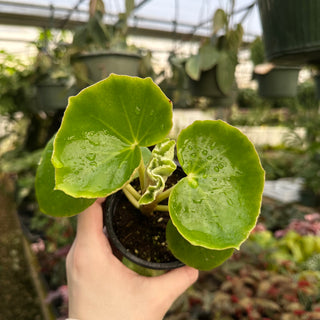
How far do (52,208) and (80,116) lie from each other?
170 millimetres

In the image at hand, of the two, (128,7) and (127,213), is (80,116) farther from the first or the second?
(128,7)

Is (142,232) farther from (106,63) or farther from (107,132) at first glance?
(106,63)

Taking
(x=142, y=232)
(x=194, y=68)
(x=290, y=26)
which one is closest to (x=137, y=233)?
(x=142, y=232)

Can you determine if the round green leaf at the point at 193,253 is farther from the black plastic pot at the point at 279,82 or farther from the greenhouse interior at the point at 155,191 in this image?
the black plastic pot at the point at 279,82

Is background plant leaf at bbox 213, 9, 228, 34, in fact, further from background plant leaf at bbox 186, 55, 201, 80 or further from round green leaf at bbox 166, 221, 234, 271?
round green leaf at bbox 166, 221, 234, 271

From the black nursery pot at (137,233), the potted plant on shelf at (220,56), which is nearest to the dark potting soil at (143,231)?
the black nursery pot at (137,233)

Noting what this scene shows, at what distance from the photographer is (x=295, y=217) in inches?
86.7

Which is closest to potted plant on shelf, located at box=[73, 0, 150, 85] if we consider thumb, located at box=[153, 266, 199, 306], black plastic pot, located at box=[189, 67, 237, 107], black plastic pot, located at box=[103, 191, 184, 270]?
black plastic pot, located at box=[189, 67, 237, 107]

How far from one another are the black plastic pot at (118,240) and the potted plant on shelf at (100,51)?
64cm

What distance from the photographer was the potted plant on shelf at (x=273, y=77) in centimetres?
188

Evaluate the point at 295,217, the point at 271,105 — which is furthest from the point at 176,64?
the point at 271,105

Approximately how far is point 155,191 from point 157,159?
0.05 m

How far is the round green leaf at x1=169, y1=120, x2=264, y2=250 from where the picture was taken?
367 millimetres

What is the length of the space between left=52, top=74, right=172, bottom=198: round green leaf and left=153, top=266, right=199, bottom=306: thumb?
0.22m
